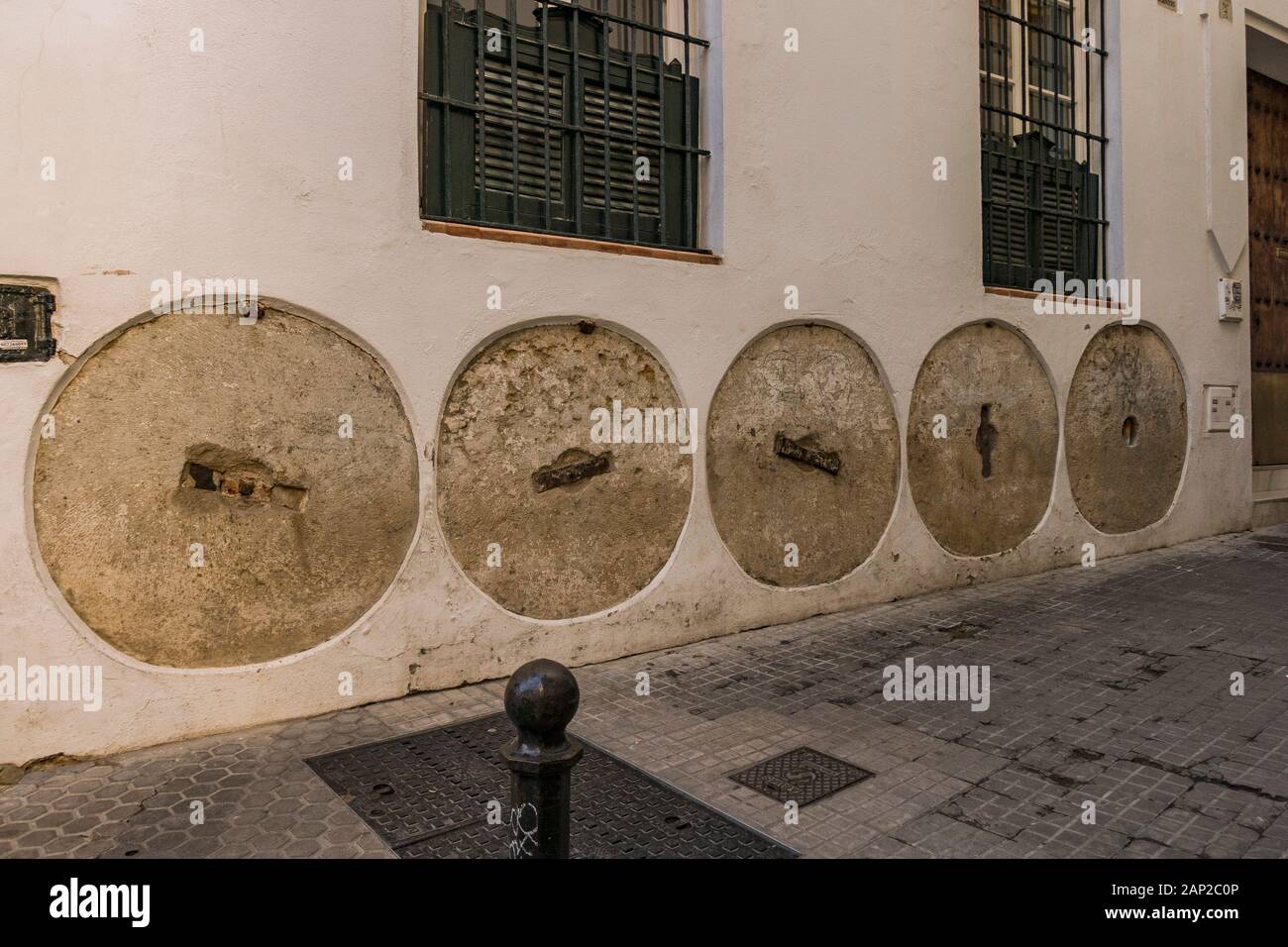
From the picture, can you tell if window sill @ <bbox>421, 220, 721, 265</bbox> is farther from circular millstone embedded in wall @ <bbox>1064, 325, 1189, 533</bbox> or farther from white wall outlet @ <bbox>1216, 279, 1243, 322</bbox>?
white wall outlet @ <bbox>1216, 279, 1243, 322</bbox>

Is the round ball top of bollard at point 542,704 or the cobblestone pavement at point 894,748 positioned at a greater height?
the round ball top of bollard at point 542,704

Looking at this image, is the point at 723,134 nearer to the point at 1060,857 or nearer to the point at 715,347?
the point at 715,347

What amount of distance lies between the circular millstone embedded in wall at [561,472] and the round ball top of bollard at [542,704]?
95.1 inches

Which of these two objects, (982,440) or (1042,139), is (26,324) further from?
(1042,139)

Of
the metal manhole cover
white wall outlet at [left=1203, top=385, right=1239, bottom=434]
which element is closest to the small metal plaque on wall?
the metal manhole cover

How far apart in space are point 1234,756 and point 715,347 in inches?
125

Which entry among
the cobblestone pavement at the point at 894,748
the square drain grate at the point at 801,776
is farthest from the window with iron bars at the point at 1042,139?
the square drain grate at the point at 801,776

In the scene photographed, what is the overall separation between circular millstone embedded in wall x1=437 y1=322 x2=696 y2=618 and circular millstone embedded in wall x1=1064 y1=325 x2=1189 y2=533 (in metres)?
4.12

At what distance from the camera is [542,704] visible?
194 cm

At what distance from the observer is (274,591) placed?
388 cm

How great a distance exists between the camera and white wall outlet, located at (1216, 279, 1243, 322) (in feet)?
28.4

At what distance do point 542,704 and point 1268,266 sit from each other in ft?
36.0

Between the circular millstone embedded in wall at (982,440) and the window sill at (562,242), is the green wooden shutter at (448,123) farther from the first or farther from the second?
the circular millstone embedded in wall at (982,440)

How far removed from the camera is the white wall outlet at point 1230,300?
8.66 meters
